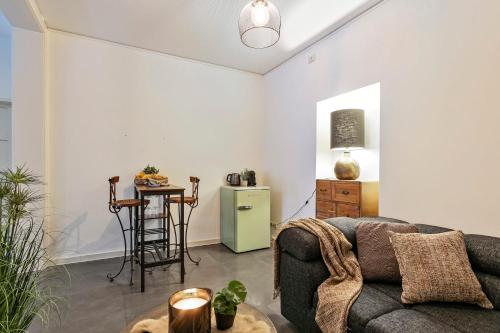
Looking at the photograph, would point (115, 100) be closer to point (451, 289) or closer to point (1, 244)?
point (1, 244)

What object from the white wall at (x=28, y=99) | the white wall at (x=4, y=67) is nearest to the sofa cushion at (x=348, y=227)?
the white wall at (x=28, y=99)

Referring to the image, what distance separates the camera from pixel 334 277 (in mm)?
1725

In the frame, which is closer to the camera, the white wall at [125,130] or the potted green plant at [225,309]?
the potted green plant at [225,309]

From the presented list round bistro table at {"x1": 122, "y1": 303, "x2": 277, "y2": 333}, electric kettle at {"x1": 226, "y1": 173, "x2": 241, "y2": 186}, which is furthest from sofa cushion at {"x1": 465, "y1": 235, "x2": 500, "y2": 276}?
electric kettle at {"x1": 226, "y1": 173, "x2": 241, "y2": 186}

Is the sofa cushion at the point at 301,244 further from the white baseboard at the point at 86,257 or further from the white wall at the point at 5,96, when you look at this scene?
the white wall at the point at 5,96

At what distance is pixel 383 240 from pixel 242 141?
9.55 ft

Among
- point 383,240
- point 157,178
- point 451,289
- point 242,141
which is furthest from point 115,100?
point 451,289

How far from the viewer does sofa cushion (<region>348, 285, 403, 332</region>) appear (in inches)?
54.2

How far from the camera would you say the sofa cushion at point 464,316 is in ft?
4.08

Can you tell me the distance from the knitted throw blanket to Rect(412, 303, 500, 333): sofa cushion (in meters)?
0.36

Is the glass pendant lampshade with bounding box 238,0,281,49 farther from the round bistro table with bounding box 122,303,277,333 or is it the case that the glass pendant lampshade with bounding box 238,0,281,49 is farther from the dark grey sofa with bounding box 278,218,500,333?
the round bistro table with bounding box 122,303,277,333

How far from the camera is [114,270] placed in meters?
3.01

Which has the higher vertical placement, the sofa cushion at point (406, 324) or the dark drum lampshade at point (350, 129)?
the dark drum lampshade at point (350, 129)

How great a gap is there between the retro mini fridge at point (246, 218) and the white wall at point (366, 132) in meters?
0.97
